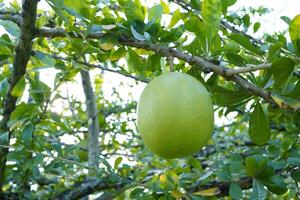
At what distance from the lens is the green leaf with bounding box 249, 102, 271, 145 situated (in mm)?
1319

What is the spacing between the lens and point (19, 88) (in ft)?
4.60

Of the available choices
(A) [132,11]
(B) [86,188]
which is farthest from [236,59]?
(B) [86,188]

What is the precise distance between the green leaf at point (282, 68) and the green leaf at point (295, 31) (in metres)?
0.06

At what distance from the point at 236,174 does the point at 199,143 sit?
2.16 feet

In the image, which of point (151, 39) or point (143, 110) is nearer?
point (143, 110)

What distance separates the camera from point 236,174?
66.2 inches

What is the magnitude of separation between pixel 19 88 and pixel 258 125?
717 mm

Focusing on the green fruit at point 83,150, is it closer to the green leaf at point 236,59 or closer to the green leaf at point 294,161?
the green leaf at point 294,161

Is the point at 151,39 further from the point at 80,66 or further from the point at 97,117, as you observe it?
the point at 97,117

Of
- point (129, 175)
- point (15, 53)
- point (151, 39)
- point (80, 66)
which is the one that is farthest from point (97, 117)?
point (151, 39)

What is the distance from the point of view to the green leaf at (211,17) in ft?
3.82

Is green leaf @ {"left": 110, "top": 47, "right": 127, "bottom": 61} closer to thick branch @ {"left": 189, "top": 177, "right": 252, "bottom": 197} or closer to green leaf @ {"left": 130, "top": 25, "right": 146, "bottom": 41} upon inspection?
green leaf @ {"left": 130, "top": 25, "right": 146, "bottom": 41}

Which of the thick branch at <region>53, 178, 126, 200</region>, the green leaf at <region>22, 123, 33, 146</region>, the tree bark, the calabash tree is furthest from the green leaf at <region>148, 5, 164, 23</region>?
the tree bark

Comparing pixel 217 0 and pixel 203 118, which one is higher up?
pixel 217 0
